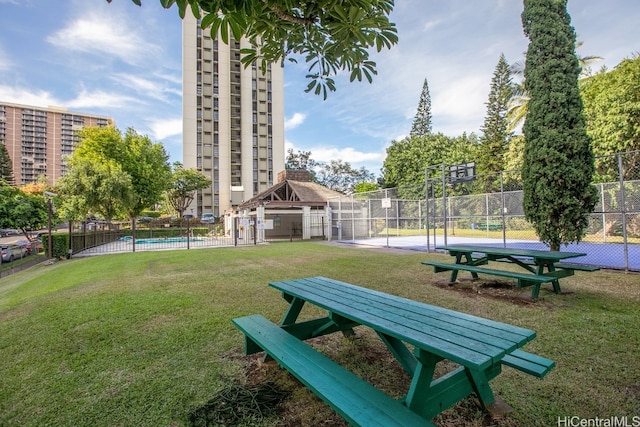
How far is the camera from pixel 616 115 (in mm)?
13969

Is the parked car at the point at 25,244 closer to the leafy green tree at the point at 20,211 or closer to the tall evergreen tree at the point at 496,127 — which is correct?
the leafy green tree at the point at 20,211

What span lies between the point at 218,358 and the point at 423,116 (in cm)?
4290

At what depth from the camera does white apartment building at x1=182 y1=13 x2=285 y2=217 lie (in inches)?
1661

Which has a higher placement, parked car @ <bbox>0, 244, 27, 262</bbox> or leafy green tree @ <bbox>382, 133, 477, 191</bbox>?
leafy green tree @ <bbox>382, 133, 477, 191</bbox>

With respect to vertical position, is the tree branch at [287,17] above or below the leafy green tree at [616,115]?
below

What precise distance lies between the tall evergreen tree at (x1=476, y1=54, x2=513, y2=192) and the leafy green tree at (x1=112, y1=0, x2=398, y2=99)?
31248mm

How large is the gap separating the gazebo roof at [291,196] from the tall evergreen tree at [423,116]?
22988mm

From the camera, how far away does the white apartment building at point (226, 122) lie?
42.2 metres

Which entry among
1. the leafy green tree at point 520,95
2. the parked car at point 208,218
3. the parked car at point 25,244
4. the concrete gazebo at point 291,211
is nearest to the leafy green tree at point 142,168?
the parked car at point 25,244

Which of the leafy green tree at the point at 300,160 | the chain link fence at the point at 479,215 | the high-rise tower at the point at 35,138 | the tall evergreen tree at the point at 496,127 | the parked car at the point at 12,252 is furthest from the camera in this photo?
the high-rise tower at the point at 35,138

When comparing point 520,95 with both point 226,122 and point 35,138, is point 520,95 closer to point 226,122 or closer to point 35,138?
point 226,122

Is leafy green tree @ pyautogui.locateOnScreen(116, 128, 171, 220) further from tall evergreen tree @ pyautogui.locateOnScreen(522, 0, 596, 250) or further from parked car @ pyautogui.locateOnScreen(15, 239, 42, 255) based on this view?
tall evergreen tree @ pyautogui.locateOnScreen(522, 0, 596, 250)

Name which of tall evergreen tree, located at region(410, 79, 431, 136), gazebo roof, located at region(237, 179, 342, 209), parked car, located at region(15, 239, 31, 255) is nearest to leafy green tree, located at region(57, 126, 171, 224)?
parked car, located at region(15, 239, 31, 255)

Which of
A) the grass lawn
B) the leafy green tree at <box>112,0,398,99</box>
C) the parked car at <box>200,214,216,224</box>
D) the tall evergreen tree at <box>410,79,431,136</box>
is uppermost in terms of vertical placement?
the tall evergreen tree at <box>410,79,431,136</box>
